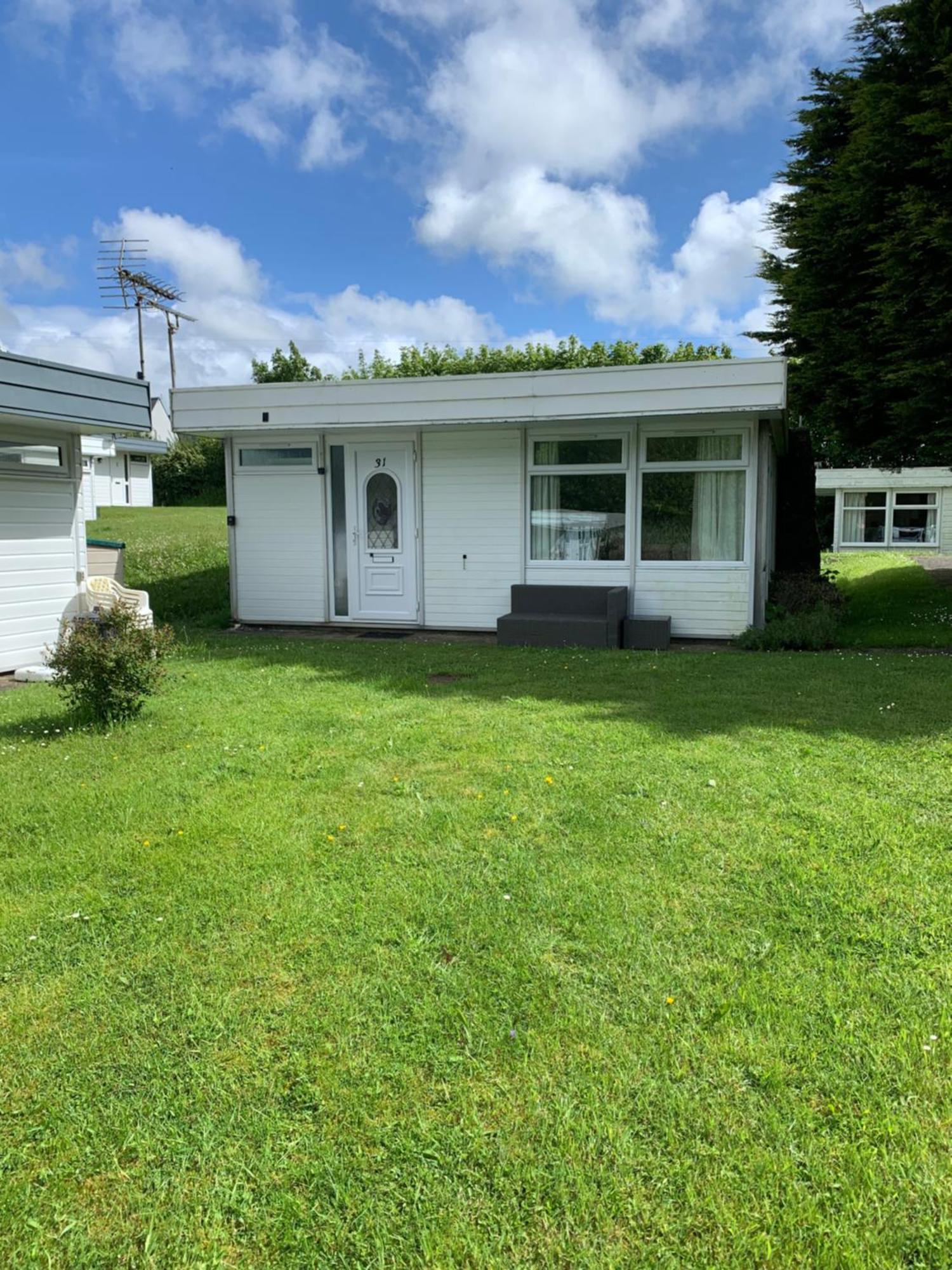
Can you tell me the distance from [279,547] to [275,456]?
132 cm

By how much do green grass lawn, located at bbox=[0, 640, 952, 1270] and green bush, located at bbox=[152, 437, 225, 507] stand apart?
3447 cm

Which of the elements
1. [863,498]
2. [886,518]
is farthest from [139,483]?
[886,518]

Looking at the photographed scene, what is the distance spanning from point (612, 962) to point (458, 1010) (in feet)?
1.96

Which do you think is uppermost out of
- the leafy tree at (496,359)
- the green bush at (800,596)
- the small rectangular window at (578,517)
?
the leafy tree at (496,359)

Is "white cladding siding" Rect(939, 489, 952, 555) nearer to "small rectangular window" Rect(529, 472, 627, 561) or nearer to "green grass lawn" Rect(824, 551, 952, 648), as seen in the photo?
"green grass lawn" Rect(824, 551, 952, 648)

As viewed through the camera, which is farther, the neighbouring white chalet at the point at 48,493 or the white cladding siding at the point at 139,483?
the white cladding siding at the point at 139,483

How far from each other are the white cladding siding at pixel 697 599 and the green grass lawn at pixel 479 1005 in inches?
213

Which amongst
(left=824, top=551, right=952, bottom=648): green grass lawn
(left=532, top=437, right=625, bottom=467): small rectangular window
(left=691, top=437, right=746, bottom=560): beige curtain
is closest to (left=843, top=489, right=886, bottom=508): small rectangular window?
(left=824, top=551, right=952, bottom=648): green grass lawn

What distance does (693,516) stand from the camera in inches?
429

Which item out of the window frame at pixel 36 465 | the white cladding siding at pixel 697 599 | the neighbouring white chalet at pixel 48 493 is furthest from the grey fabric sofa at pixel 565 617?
the window frame at pixel 36 465

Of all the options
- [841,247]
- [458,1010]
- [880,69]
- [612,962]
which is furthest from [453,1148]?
[880,69]

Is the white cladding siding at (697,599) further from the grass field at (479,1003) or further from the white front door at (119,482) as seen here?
the white front door at (119,482)

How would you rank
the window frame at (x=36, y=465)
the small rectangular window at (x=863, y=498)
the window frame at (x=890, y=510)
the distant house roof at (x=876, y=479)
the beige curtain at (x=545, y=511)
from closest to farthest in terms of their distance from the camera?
the window frame at (x=36, y=465)
the beige curtain at (x=545, y=511)
the distant house roof at (x=876, y=479)
the window frame at (x=890, y=510)
the small rectangular window at (x=863, y=498)

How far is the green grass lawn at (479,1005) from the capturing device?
1.97m
